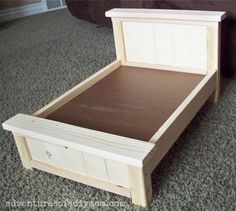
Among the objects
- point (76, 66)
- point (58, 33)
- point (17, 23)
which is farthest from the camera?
point (17, 23)

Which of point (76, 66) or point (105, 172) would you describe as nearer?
point (105, 172)

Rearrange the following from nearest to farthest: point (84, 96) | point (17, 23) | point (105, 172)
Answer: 1. point (105, 172)
2. point (84, 96)
3. point (17, 23)

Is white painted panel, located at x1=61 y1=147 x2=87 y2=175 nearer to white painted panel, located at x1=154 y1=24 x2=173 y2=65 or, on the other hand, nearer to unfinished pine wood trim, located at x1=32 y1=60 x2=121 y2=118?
unfinished pine wood trim, located at x1=32 y1=60 x2=121 y2=118

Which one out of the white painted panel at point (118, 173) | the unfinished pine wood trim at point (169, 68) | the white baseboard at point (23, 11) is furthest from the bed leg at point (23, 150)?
the white baseboard at point (23, 11)

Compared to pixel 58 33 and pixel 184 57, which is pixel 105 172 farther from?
pixel 58 33

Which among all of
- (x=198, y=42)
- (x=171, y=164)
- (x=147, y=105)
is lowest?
(x=171, y=164)

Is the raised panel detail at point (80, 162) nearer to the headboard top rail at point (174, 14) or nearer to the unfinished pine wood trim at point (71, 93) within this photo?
the unfinished pine wood trim at point (71, 93)

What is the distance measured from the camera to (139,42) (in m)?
1.42

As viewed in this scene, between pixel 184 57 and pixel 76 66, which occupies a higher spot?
pixel 184 57

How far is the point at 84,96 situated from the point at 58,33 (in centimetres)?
126

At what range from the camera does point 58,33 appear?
2406mm

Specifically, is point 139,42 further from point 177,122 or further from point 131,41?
point 177,122

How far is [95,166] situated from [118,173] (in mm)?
68

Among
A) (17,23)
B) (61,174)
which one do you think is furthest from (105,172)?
(17,23)
